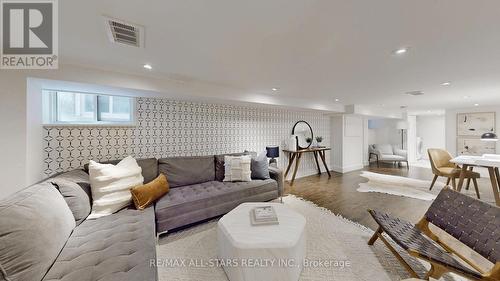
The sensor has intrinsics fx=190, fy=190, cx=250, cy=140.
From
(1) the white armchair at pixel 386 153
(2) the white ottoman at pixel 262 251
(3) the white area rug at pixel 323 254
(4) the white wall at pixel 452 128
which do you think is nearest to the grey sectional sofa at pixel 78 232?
(3) the white area rug at pixel 323 254

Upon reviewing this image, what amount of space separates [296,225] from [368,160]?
259 inches

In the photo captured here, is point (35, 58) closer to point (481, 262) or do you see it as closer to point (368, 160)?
point (481, 262)

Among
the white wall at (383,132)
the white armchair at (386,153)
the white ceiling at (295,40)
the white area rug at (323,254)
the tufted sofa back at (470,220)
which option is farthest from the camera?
the white wall at (383,132)

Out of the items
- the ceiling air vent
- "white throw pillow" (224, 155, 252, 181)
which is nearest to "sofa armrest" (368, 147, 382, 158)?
"white throw pillow" (224, 155, 252, 181)

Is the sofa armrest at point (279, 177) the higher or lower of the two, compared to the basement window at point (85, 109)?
lower

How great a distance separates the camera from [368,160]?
7027 mm

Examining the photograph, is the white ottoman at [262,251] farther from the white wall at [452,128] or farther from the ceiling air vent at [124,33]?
the white wall at [452,128]

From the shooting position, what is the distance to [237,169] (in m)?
3.16

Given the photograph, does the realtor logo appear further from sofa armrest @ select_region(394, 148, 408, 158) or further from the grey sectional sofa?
sofa armrest @ select_region(394, 148, 408, 158)

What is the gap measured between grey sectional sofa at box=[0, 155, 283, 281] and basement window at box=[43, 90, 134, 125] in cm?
102

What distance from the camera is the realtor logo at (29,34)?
130 centimetres

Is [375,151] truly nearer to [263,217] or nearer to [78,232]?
[263,217]

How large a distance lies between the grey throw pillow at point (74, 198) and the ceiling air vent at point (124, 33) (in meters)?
1.39

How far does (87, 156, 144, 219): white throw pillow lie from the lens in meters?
1.96
